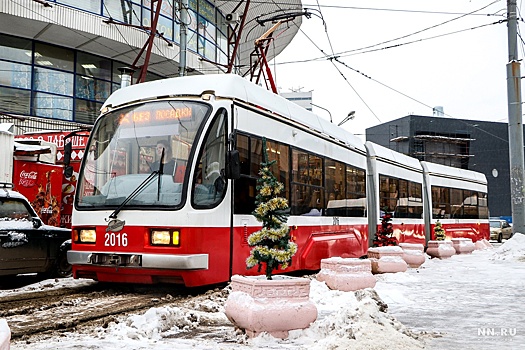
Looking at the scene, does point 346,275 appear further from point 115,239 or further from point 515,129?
point 515,129

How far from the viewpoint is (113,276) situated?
871cm

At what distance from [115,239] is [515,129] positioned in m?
16.3

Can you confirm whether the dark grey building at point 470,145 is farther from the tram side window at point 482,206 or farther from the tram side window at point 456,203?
the tram side window at point 456,203

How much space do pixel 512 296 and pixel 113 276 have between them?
6875 mm

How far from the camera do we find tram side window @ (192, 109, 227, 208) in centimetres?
830

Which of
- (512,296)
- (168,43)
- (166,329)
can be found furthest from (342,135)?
(168,43)

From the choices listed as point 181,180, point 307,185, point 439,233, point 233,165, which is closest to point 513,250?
point 439,233

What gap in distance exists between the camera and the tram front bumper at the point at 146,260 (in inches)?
312

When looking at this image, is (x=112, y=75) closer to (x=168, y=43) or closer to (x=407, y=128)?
(x=168, y=43)

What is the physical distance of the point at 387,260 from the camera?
13.1m

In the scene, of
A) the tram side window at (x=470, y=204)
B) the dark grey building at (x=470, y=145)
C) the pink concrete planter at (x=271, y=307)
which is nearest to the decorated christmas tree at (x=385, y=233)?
the pink concrete planter at (x=271, y=307)

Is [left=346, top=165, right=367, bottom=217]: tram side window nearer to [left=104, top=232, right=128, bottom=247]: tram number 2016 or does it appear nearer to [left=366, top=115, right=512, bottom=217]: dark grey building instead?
[left=104, top=232, right=128, bottom=247]: tram number 2016

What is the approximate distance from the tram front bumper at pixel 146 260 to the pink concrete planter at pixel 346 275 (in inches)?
112

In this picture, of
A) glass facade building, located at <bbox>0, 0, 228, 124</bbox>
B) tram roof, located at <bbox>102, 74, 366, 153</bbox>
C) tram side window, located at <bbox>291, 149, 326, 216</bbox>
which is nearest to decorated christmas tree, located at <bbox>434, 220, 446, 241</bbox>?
tram side window, located at <bbox>291, 149, 326, 216</bbox>
